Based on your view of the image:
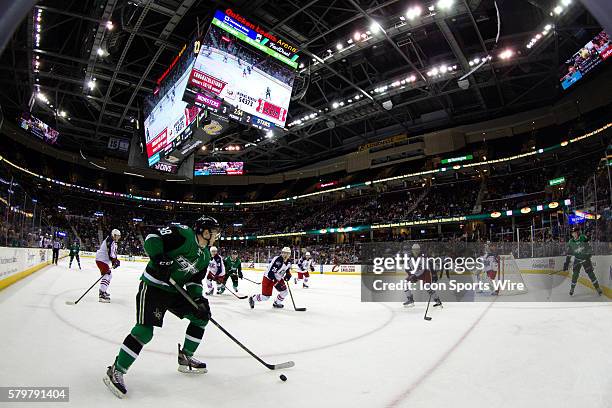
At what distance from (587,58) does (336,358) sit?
21133mm

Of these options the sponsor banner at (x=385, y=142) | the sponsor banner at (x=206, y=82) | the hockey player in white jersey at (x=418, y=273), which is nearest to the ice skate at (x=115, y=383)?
the hockey player in white jersey at (x=418, y=273)

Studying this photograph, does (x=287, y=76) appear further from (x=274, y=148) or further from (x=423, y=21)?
(x=274, y=148)

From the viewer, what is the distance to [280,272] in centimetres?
729

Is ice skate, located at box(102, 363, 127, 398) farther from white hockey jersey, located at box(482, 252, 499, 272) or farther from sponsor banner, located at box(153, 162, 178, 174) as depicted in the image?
sponsor banner, located at box(153, 162, 178, 174)

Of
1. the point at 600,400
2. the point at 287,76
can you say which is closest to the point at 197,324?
the point at 600,400

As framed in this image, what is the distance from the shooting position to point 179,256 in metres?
3.02

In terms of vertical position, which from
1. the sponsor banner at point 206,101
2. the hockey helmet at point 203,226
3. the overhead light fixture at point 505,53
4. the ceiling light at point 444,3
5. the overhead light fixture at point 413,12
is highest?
the overhead light fixture at point 413,12

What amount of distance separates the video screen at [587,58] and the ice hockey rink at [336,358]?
1621cm

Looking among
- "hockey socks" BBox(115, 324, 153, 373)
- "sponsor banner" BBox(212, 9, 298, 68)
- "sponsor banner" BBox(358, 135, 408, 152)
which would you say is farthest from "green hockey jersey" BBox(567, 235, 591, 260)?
Answer: "sponsor banner" BBox(358, 135, 408, 152)

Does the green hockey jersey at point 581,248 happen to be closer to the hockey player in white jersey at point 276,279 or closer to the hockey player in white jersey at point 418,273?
the hockey player in white jersey at point 418,273

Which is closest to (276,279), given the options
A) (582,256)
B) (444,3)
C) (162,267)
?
(162,267)

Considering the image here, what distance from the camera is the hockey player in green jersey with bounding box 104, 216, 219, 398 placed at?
8.93 ft

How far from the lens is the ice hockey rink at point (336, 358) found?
2607mm

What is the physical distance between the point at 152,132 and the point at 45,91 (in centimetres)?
1042
